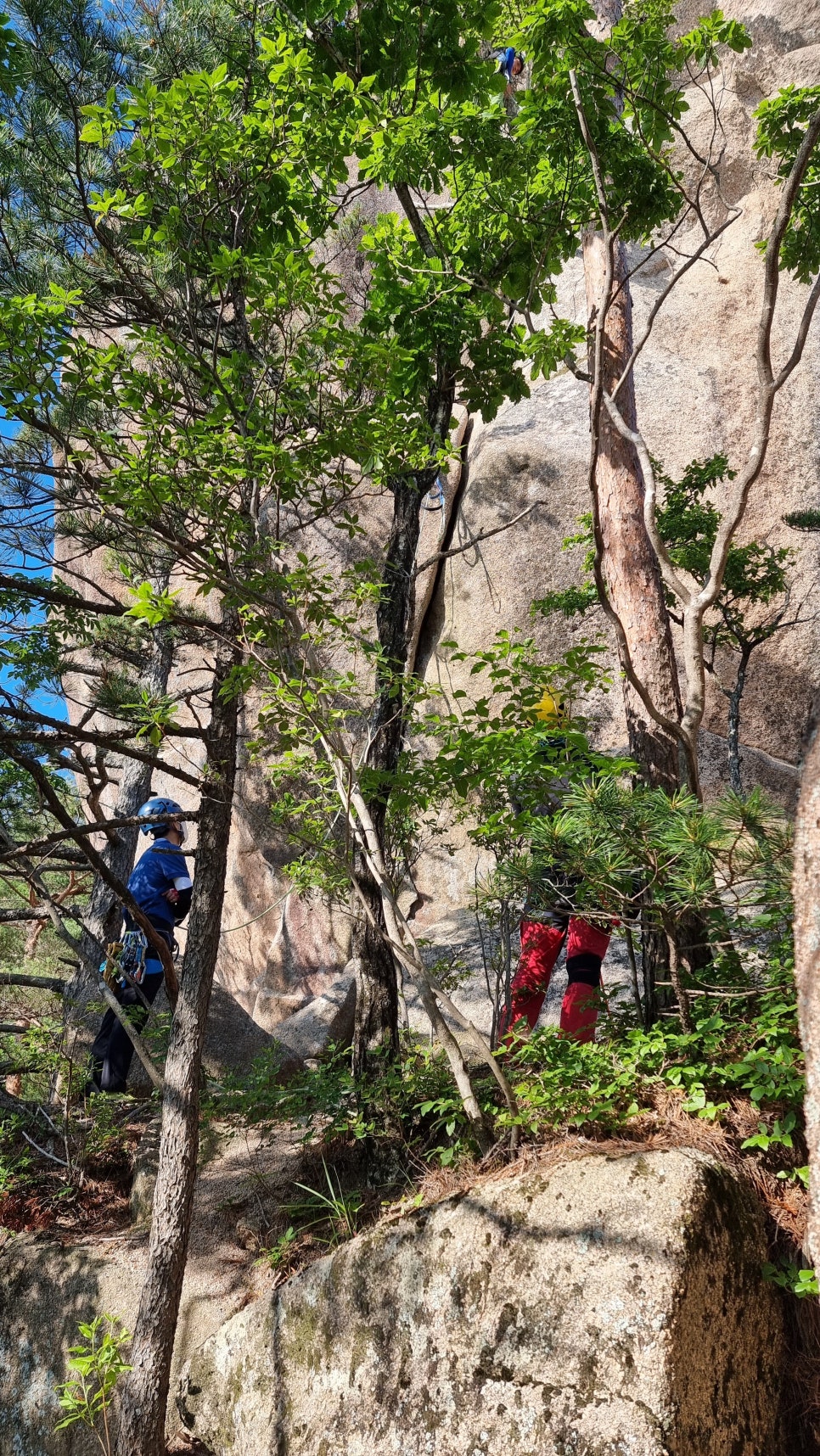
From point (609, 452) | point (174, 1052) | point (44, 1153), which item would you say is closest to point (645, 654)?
point (609, 452)

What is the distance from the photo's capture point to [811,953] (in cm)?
187

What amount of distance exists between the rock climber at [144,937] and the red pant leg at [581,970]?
9.46 ft

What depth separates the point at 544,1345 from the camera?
2.94 meters

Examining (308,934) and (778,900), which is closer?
(778,900)

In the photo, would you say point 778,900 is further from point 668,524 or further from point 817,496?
point 817,496

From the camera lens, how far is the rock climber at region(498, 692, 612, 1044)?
3.71m

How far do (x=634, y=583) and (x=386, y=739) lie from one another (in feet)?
5.13

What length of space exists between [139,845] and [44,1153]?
9884 mm

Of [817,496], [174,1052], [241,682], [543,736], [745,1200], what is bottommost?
[745,1200]

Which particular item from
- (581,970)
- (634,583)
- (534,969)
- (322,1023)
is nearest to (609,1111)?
(581,970)

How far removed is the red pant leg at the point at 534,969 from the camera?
464cm

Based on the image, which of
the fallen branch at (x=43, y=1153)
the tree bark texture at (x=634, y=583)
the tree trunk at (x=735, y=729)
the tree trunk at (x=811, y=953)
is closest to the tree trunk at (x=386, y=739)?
the tree bark texture at (x=634, y=583)

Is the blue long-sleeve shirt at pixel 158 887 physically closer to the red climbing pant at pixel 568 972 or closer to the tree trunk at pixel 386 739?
the tree trunk at pixel 386 739

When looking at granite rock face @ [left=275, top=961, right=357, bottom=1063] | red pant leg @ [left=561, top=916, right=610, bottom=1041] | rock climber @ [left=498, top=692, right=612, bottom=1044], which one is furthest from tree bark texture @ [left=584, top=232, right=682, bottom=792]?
granite rock face @ [left=275, top=961, right=357, bottom=1063]
